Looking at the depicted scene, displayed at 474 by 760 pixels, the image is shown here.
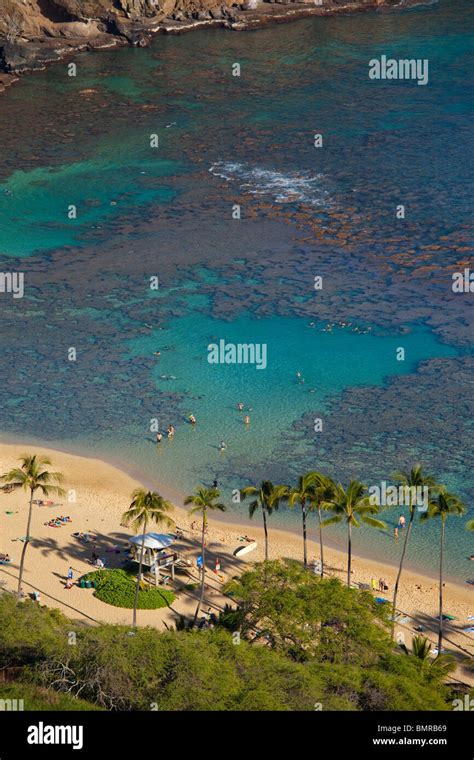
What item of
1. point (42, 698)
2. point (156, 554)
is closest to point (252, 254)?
point (156, 554)

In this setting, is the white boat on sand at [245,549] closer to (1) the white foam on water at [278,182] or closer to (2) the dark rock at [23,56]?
(1) the white foam on water at [278,182]

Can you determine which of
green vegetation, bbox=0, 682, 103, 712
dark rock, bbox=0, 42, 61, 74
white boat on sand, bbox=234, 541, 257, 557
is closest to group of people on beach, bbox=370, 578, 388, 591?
white boat on sand, bbox=234, 541, 257, 557

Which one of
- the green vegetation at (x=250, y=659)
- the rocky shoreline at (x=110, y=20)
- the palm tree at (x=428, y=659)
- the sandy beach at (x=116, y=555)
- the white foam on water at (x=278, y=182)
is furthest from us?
the rocky shoreline at (x=110, y=20)

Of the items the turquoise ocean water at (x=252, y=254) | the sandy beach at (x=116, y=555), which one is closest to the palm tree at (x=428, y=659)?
the sandy beach at (x=116, y=555)

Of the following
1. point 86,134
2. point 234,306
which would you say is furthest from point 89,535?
point 86,134

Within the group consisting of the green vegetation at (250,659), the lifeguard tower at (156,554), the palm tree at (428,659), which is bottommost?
the palm tree at (428,659)
